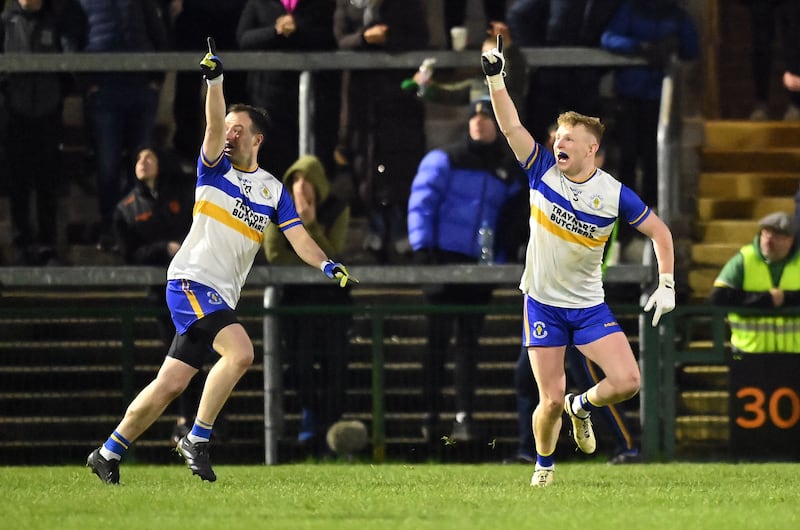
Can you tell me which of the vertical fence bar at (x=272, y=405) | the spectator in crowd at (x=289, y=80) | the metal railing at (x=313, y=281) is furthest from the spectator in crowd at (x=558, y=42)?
the vertical fence bar at (x=272, y=405)

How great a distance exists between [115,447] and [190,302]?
909 millimetres

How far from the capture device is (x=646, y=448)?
12.5 metres

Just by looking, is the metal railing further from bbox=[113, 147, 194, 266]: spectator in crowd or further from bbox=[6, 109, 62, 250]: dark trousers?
bbox=[6, 109, 62, 250]: dark trousers

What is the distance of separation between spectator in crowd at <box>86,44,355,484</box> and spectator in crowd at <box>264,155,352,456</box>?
243 centimetres

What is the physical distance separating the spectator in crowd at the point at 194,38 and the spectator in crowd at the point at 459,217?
79.5 inches

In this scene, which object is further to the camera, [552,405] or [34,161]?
[34,161]

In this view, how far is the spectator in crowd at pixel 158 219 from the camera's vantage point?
12.5m

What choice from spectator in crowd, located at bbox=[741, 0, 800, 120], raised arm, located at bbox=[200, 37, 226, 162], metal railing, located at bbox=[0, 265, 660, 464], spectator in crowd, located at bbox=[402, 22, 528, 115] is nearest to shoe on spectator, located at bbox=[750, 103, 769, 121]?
spectator in crowd, located at bbox=[741, 0, 800, 120]

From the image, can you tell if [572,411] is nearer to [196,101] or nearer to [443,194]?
[443,194]

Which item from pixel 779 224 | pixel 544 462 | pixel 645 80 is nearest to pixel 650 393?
pixel 779 224

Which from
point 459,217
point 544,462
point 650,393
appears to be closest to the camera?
point 544,462

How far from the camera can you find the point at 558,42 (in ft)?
42.9

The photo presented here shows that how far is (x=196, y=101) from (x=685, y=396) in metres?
4.40

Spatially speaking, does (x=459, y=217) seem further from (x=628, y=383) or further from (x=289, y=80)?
(x=628, y=383)
